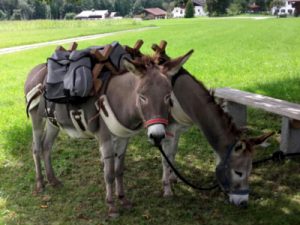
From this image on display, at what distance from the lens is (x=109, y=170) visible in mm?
4766

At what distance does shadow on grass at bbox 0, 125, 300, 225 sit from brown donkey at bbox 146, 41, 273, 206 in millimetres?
596

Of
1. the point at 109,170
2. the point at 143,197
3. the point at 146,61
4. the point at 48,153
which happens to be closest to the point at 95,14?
the point at 48,153

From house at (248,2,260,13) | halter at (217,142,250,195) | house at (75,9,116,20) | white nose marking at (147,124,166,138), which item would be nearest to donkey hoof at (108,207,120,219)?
halter at (217,142,250,195)

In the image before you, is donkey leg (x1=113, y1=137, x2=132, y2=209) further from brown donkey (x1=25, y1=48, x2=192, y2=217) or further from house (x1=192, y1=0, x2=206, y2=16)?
house (x1=192, y1=0, x2=206, y2=16)

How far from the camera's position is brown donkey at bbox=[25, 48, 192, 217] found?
380 cm

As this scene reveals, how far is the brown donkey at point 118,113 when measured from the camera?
150 inches

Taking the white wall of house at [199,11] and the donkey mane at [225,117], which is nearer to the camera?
the donkey mane at [225,117]

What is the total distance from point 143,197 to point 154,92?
6.84ft

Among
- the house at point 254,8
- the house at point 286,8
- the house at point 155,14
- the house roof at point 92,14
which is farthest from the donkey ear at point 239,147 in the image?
the house at point 155,14

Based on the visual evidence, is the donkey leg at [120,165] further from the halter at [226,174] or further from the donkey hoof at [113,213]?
the halter at [226,174]

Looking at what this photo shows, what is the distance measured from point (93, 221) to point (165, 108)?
186 cm

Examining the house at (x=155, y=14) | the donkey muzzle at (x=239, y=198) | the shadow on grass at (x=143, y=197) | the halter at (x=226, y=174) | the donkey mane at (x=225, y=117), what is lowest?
the house at (x=155, y=14)

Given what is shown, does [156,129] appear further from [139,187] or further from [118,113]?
[139,187]

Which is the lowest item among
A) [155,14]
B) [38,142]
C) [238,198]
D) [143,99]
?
[155,14]
